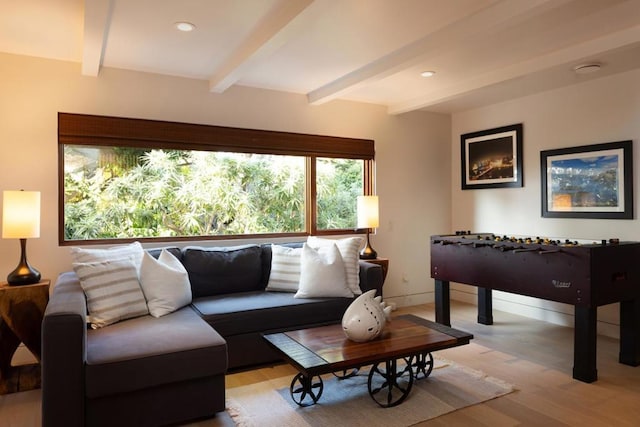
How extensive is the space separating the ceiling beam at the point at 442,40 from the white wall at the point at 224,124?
754 millimetres

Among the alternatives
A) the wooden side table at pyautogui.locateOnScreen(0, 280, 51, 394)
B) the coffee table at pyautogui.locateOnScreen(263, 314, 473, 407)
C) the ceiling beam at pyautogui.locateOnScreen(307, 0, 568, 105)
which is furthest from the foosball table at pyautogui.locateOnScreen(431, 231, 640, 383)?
the wooden side table at pyautogui.locateOnScreen(0, 280, 51, 394)

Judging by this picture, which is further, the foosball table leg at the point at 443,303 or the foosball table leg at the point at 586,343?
the foosball table leg at the point at 443,303

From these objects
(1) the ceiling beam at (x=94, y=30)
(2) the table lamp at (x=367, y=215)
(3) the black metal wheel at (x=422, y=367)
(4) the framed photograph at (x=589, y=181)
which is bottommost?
(3) the black metal wheel at (x=422, y=367)

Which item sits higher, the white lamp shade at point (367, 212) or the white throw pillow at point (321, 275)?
the white lamp shade at point (367, 212)

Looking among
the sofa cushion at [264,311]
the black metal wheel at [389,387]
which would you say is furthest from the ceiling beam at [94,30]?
the black metal wheel at [389,387]

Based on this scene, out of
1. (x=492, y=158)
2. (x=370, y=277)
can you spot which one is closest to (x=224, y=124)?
(x=370, y=277)

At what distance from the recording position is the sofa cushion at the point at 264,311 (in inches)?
121

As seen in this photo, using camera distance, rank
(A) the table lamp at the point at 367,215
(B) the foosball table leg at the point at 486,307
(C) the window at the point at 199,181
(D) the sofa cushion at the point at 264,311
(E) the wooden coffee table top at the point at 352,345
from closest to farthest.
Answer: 1. (E) the wooden coffee table top at the point at 352,345
2. (D) the sofa cushion at the point at 264,311
3. (C) the window at the point at 199,181
4. (B) the foosball table leg at the point at 486,307
5. (A) the table lamp at the point at 367,215

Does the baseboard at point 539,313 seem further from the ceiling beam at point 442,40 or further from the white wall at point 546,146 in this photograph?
the ceiling beam at point 442,40

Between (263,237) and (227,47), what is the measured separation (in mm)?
1867

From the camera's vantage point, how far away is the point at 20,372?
3117 mm

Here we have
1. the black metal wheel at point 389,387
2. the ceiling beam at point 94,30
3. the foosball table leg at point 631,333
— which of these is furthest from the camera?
the foosball table leg at point 631,333

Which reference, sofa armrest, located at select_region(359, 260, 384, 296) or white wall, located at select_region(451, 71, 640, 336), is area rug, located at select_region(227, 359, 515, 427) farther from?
white wall, located at select_region(451, 71, 640, 336)

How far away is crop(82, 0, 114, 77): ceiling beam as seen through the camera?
2.34 m
